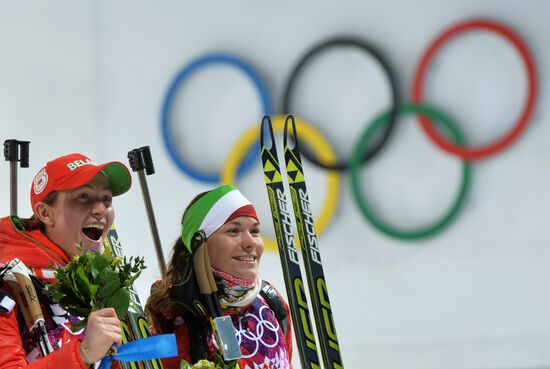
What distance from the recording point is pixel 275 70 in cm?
647

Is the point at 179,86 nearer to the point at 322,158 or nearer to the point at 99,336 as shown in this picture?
the point at 322,158

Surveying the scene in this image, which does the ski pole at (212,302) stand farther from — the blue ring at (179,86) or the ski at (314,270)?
the blue ring at (179,86)

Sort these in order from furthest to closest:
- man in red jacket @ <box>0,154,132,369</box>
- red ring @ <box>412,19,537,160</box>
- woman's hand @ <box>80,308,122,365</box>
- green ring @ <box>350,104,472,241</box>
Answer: green ring @ <box>350,104,472,241</box> < red ring @ <box>412,19,537,160</box> < man in red jacket @ <box>0,154,132,369</box> < woman's hand @ <box>80,308,122,365</box>

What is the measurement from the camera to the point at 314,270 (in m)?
2.82

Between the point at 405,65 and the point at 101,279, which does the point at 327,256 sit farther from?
the point at 101,279

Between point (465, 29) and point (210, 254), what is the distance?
12.3ft

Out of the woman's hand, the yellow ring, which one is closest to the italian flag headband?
the woman's hand

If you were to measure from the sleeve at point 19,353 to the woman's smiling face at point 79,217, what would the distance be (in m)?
0.27

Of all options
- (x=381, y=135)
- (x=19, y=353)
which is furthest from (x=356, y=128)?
(x=19, y=353)

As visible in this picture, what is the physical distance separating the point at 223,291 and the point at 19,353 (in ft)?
2.33

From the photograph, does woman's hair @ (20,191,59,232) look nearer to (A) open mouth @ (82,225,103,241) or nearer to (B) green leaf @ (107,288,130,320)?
(A) open mouth @ (82,225,103,241)

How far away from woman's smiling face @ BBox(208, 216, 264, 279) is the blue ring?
382cm

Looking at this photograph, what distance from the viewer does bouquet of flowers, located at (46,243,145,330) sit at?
1810mm

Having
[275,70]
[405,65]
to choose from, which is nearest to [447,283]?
[405,65]
